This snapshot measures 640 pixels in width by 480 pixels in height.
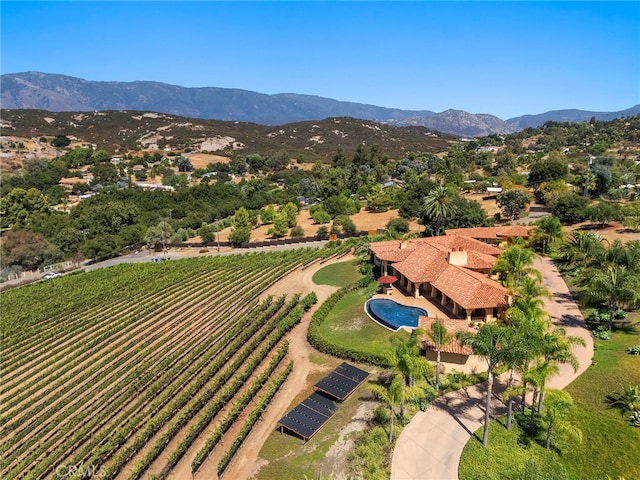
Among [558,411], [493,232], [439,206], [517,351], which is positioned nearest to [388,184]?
Result: [439,206]

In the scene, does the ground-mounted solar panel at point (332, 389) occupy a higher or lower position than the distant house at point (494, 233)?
lower

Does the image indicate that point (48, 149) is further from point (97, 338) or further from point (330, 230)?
point (97, 338)

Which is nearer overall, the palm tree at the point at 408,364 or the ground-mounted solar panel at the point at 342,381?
the palm tree at the point at 408,364

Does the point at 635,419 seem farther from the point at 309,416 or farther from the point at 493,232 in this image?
the point at 493,232

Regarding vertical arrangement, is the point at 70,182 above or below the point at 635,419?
below

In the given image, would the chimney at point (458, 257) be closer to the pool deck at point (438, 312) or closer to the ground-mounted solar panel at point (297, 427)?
the pool deck at point (438, 312)

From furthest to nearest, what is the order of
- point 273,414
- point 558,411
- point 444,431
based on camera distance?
point 273,414 → point 444,431 → point 558,411

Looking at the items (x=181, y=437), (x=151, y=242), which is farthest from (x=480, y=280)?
(x=151, y=242)

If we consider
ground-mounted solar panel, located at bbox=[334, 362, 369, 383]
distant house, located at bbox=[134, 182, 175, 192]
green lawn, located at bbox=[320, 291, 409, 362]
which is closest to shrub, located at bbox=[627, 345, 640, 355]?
green lawn, located at bbox=[320, 291, 409, 362]

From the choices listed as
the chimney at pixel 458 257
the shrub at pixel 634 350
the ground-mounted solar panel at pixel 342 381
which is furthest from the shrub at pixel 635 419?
the chimney at pixel 458 257
